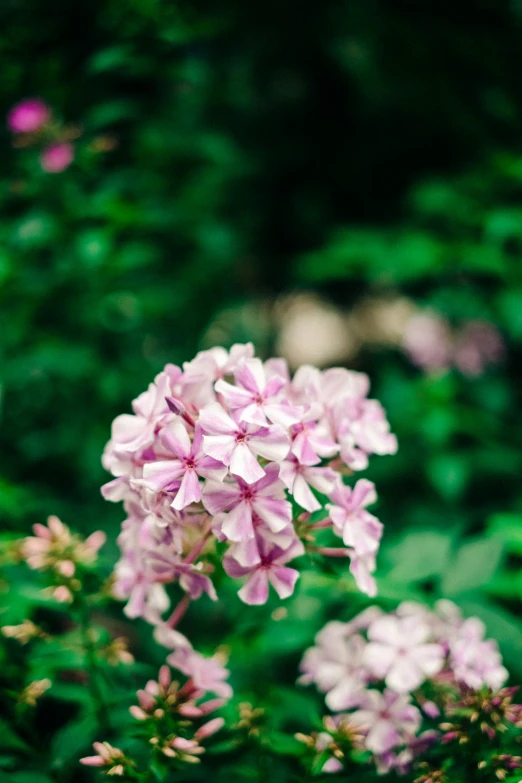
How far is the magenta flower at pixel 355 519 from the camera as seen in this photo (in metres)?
1.00

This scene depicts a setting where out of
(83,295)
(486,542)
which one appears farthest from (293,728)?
(83,295)

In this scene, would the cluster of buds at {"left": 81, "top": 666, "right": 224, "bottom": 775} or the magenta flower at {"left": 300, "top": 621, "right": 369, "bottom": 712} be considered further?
the magenta flower at {"left": 300, "top": 621, "right": 369, "bottom": 712}

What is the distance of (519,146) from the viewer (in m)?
2.71

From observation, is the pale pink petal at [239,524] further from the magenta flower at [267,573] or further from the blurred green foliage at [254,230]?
the blurred green foliage at [254,230]

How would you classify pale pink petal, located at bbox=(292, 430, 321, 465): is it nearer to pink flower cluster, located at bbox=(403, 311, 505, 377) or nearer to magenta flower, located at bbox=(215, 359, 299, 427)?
magenta flower, located at bbox=(215, 359, 299, 427)

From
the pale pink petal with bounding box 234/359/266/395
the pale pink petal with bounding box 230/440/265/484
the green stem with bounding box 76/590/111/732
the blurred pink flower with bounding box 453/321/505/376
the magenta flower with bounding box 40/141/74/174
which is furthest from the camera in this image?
the blurred pink flower with bounding box 453/321/505/376

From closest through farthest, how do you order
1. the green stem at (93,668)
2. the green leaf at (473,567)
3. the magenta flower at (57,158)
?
the green stem at (93,668) → the green leaf at (473,567) → the magenta flower at (57,158)

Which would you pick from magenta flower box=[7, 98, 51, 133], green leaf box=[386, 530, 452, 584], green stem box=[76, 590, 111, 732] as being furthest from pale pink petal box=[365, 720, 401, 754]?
magenta flower box=[7, 98, 51, 133]

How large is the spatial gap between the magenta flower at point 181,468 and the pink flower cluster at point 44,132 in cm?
146

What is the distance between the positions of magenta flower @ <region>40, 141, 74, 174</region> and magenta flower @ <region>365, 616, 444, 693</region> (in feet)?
5.59

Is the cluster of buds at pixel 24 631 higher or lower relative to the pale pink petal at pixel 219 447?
lower

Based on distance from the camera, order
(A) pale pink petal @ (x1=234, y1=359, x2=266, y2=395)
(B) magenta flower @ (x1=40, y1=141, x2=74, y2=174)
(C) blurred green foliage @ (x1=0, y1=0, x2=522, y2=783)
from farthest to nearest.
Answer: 1. (B) magenta flower @ (x1=40, y1=141, x2=74, y2=174)
2. (C) blurred green foliage @ (x1=0, y1=0, x2=522, y2=783)
3. (A) pale pink petal @ (x1=234, y1=359, x2=266, y2=395)

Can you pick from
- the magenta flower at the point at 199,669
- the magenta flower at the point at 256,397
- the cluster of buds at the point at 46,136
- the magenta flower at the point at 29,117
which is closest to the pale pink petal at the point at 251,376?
the magenta flower at the point at 256,397

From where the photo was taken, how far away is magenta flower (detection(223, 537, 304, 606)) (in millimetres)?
950
